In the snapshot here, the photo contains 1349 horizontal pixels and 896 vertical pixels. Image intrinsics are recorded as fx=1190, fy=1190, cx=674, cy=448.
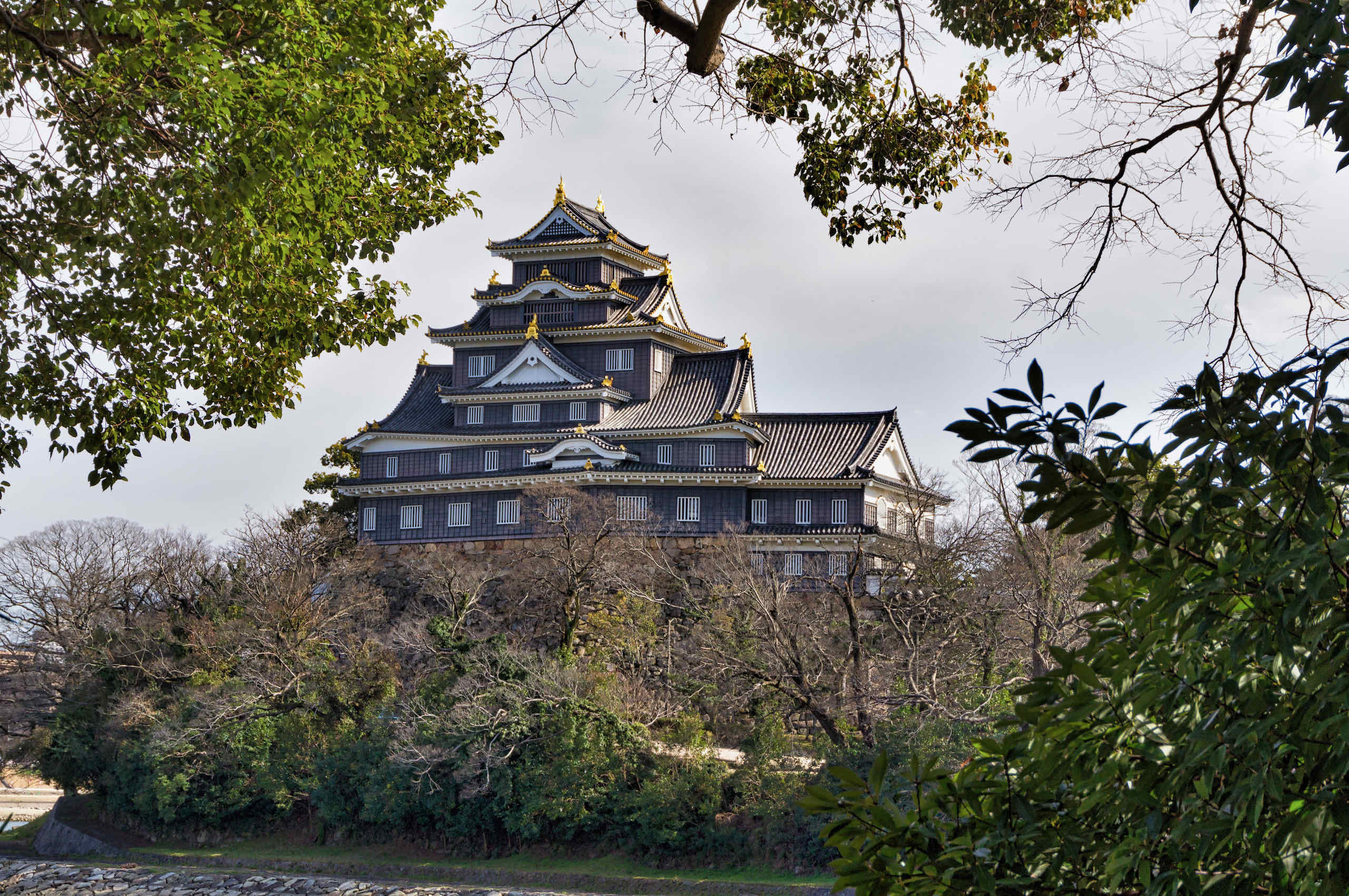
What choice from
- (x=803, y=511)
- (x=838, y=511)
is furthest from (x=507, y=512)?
(x=838, y=511)

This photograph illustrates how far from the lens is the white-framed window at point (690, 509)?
28688mm

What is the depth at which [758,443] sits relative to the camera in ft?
96.0

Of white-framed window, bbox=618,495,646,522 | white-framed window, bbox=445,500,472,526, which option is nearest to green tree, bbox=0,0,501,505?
white-framed window, bbox=618,495,646,522

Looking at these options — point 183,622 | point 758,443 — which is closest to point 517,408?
point 758,443

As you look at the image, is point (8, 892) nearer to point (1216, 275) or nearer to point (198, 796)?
point (198, 796)

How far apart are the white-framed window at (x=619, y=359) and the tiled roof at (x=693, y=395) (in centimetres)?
108

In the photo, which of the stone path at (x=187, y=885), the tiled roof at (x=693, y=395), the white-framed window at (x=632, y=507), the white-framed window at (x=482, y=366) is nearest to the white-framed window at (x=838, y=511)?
the tiled roof at (x=693, y=395)

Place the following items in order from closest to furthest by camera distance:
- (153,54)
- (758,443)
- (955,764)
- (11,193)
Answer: (153,54), (11,193), (955,764), (758,443)

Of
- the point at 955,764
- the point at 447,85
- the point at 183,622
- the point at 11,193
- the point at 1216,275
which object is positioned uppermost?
the point at 447,85

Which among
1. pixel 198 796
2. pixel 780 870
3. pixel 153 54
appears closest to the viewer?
pixel 153 54

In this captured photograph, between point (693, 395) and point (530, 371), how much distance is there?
442cm

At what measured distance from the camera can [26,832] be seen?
30.1m

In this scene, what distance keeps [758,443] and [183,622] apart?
1376cm

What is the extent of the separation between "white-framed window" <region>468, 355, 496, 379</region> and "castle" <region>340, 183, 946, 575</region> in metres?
0.04
